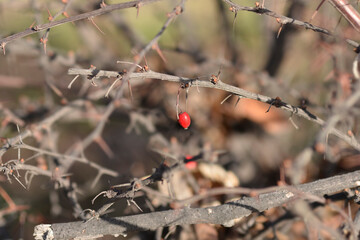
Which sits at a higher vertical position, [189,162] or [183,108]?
[183,108]

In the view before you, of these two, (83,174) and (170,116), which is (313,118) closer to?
(170,116)

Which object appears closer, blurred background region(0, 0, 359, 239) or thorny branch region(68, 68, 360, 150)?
thorny branch region(68, 68, 360, 150)

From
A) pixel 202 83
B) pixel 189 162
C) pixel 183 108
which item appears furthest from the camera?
pixel 183 108

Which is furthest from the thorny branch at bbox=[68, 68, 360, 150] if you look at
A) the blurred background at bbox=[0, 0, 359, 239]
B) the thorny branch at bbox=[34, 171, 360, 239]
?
the blurred background at bbox=[0, 0, 359, 239]

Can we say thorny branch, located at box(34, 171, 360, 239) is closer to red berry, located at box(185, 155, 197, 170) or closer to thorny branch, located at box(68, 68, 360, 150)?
thorny branch, located at box(68, 68, 360, 150)

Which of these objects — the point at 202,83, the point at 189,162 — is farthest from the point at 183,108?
the point at 202,83

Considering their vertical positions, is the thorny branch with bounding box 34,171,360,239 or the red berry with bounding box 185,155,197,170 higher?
the red berry with bounding box 185,155,197,170

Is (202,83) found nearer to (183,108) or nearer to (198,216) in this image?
(198,216)

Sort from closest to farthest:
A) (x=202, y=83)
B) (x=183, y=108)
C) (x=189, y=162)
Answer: (x=202, y=83) → (x=189, y=162) → (x=183, y=108)
